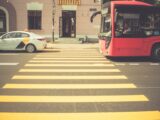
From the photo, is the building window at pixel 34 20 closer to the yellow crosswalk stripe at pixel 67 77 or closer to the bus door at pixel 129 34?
the bus door at pixel 129 34

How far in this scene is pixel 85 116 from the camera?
22.6 ft

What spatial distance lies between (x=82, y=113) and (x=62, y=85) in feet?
10.0

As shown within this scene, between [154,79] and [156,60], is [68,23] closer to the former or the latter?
[156,60]

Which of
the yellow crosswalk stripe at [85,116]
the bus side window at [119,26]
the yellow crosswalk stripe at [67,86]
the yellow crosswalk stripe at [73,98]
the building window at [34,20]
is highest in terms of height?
the building window at [34,20]

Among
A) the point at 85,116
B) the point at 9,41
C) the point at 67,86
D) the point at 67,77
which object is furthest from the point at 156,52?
the point at 85,116

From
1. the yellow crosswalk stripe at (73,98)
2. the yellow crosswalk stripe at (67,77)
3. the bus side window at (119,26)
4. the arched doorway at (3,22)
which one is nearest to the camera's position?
the yellow crosswalk stripe at (73,98)

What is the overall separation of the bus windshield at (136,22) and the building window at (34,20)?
1519 cm

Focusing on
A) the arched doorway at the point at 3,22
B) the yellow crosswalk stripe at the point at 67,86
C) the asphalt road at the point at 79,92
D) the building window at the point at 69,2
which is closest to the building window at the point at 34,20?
the building window at the point at 69,2

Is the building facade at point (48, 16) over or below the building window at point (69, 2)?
below

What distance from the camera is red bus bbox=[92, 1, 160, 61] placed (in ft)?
52.2

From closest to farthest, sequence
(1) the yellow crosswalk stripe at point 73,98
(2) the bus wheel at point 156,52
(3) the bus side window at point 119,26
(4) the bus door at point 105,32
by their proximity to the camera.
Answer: (1) the yellow crosswalk stripe at point 73,98 < (3) the bus side window at point 119,26 < (4) the bus door at point 105,32 < (2) the bus wheel at point 156,52

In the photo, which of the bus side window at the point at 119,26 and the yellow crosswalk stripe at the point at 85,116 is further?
the bus side window at the point at 119,26

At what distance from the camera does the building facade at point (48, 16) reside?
29562 mm

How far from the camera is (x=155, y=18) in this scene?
1656 cm
